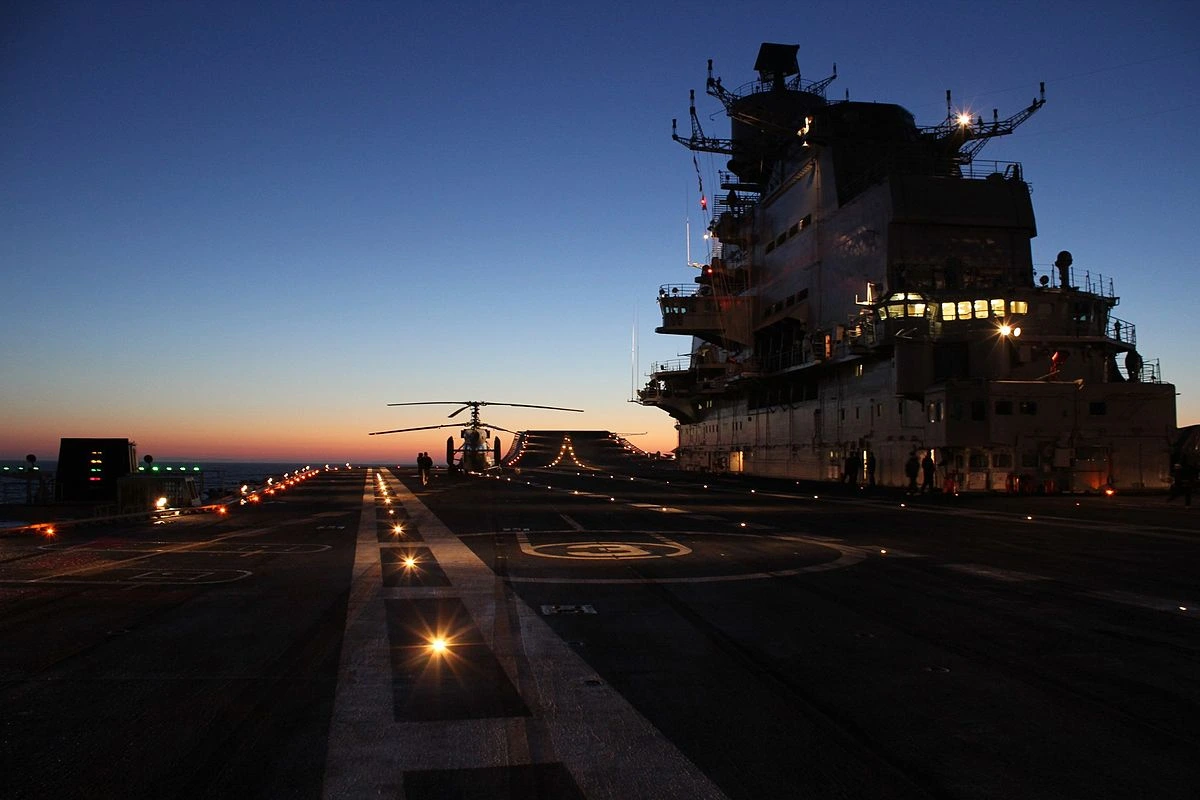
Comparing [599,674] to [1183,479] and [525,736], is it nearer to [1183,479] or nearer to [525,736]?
[525,736]

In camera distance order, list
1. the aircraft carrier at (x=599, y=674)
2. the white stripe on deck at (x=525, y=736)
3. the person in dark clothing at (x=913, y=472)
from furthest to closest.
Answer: the person in dark clothing at (x=913, y=472) → the aircraft carrier at (x=599, y=674) → the white stripe on deck at (x=525, y=736)

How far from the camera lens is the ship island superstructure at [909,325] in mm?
37594

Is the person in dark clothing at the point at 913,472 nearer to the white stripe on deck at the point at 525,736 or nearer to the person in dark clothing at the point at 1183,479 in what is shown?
the person in dark clothing at the point at 1183,479

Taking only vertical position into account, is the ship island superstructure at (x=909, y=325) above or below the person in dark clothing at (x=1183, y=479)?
above

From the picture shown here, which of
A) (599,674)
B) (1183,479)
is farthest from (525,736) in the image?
(1183,479)

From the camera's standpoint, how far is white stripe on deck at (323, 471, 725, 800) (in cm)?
444

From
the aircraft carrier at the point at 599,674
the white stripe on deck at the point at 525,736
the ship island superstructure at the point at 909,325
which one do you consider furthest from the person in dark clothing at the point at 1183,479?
the white stripe on deck at the point at 525,736

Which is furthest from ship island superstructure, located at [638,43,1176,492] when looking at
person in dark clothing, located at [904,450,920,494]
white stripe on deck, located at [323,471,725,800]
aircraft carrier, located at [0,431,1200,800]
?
white stripe on deck, located at [323,471,725,800]

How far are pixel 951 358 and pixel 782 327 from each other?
20.2 m

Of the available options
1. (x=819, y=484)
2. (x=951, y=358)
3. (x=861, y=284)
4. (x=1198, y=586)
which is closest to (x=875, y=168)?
(x=861, y=284)

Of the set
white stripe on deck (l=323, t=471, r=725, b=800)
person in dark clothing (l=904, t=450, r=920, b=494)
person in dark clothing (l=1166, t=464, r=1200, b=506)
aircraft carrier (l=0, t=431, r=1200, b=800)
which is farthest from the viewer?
person in dark clothing (l=904, t=450, r=920, b=494)

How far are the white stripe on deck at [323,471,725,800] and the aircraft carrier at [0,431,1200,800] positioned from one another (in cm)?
2

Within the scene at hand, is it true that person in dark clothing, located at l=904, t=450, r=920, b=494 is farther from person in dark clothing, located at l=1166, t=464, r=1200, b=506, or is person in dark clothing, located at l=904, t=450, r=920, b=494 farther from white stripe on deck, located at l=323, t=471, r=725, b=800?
white stripe on deck, located at l=323, t=471, r=725, b=800

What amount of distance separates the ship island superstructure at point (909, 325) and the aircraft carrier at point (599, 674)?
2445 cm
